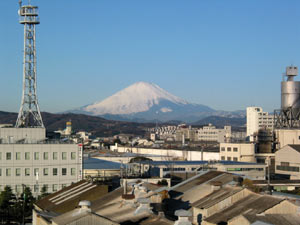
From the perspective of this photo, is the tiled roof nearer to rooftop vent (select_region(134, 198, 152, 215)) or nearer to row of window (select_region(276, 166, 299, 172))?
rooftop vent (select_region(134, 198, 152, 215))

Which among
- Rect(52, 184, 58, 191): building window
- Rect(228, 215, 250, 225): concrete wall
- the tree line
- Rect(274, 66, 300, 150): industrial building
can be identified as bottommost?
the tree line

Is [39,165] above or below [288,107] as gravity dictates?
below

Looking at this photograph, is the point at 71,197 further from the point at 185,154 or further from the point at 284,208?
the point at 185,154

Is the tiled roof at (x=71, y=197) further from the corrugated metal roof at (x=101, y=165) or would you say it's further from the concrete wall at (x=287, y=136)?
the concrete wall at (x=287, y=136)

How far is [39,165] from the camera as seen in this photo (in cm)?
5328

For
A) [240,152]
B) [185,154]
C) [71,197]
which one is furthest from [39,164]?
[185,154]

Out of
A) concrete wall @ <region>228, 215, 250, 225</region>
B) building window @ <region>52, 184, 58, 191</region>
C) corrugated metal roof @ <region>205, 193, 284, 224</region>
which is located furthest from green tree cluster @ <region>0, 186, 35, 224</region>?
concrete wall @ <region>228, 215, 250, 225</region>

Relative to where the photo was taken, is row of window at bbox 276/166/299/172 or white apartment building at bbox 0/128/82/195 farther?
row of window at bbox 276/166/299/172

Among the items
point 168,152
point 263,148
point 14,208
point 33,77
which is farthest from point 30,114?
point 168,152

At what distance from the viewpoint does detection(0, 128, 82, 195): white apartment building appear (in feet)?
172

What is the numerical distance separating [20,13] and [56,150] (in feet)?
78.7

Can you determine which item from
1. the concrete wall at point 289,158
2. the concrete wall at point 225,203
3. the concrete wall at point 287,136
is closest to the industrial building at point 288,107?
the concrete wall at point 287,136

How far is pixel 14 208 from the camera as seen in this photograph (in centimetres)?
4428

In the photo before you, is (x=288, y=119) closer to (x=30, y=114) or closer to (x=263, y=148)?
(x=263, y=148)
